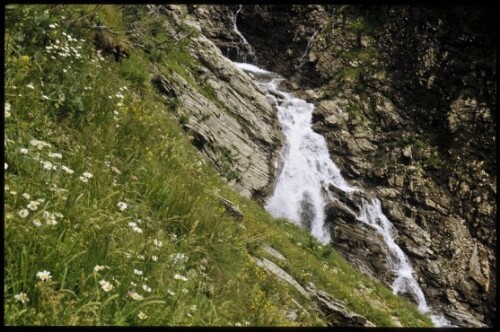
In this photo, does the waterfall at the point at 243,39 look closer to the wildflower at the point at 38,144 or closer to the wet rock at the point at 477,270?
the wet rock at the point at 477,270

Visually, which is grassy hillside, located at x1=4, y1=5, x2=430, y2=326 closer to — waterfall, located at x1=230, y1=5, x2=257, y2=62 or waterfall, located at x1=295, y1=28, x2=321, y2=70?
waterfall, located at x1=295, y1=28, x2=321, y2=70

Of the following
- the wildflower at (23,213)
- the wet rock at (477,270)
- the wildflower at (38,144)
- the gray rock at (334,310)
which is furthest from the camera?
the wet rock at (477,270)

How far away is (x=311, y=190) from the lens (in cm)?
2966

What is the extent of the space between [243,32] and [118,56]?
131 feet

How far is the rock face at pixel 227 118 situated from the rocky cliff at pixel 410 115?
6.56 metres

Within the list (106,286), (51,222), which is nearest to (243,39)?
Answer: (51,222)

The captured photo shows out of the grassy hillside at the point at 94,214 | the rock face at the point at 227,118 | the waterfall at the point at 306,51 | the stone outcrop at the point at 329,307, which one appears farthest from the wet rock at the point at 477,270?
the grassy hillside at the point at 94,214

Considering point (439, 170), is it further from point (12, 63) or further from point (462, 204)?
point (12, 63)

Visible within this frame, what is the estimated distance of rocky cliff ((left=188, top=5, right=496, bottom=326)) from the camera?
2952cm

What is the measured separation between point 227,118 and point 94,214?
2159 cm

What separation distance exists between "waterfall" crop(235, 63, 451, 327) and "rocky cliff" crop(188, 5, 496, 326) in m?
0.94

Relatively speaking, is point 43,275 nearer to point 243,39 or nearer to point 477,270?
point 477,270

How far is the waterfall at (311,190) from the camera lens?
27.4m

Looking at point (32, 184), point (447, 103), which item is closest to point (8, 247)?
point (32, 184)
